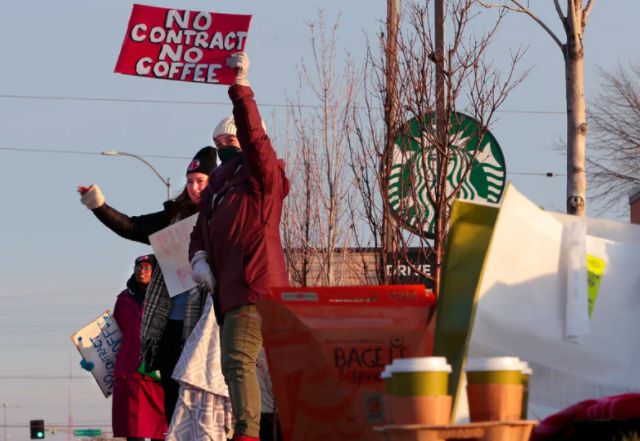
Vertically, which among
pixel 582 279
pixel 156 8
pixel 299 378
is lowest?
pixel 299 378

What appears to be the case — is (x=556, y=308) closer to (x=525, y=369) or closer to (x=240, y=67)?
(x=525, y=369)

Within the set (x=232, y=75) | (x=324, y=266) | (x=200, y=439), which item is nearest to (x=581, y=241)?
(x=232, y=75)

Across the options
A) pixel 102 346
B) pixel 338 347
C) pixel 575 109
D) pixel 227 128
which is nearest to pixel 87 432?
pixel 102 346

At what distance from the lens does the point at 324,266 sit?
24.6m

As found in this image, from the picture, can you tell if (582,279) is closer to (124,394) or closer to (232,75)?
(232,75)

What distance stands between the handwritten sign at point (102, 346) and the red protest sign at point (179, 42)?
12.2 ft

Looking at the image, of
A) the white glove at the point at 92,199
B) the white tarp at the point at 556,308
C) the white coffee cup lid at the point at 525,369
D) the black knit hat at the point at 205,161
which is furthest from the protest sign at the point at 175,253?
the white coffee cup lid at the point at 525,369

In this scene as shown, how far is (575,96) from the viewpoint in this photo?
438 inches

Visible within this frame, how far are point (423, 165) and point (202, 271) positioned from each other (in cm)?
585

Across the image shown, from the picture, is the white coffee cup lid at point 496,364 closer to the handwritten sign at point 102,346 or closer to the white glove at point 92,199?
the white glove at point 92,199

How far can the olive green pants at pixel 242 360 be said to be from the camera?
6984 mm

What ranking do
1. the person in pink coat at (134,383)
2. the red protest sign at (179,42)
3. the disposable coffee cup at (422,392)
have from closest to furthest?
the disposable coffee cup at (422,392) < the red protest sign at (179,42) < the person in pink coat at (134,383)

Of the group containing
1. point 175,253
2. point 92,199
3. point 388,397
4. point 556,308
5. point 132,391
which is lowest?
point 132,391

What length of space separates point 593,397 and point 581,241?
1.53 ft
